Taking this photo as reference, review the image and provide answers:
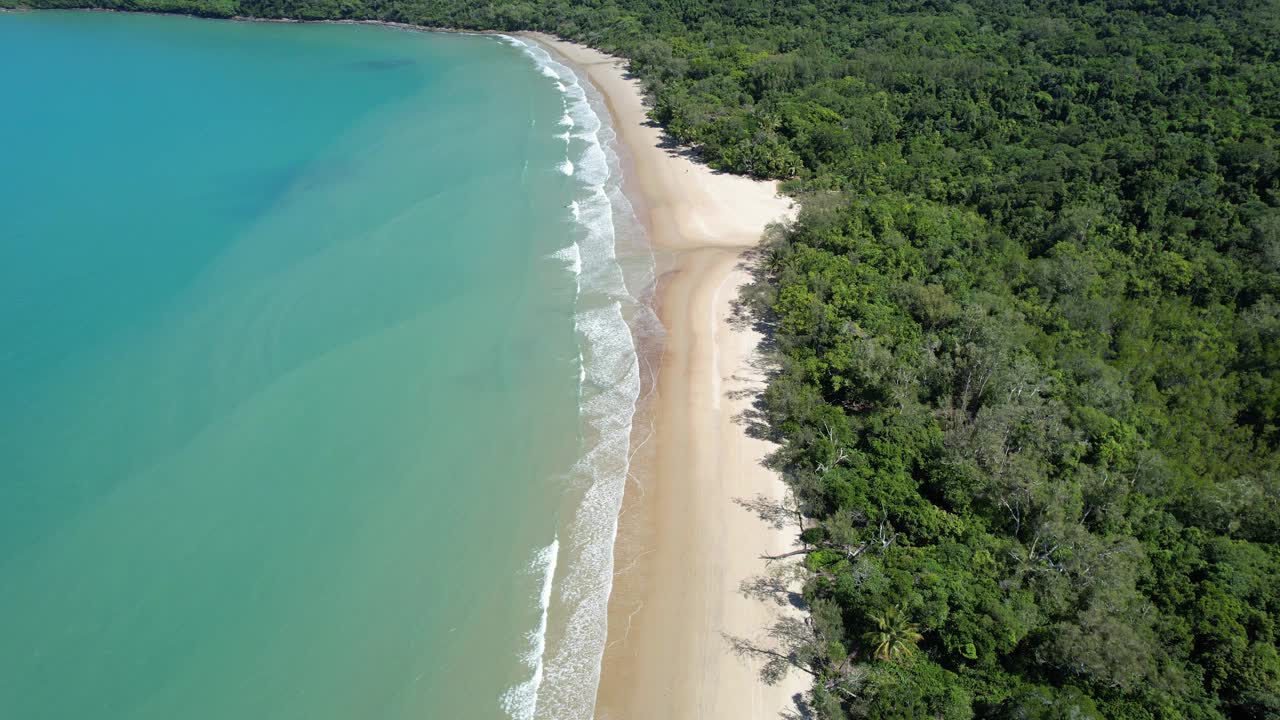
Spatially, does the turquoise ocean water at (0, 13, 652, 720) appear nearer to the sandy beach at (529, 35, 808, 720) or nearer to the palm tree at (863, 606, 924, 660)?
the sandy beach at (529, 35, 808, 720)

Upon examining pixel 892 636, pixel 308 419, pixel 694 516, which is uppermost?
pixel 892 636

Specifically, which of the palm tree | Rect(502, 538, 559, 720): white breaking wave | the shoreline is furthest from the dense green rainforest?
Rect(502, 538, 559, 720): white breaking wave

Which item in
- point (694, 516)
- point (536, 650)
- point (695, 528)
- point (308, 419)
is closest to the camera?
point (536, 650)

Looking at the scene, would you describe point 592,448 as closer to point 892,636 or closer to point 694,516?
point 694,516

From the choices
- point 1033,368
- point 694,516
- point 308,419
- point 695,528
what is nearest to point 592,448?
point 694,516

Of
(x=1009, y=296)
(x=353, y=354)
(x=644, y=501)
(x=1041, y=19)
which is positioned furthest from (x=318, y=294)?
(x=1041, y=19)

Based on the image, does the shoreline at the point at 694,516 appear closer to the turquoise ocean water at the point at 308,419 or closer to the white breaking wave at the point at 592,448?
the white breaking wave at the point at 592,448

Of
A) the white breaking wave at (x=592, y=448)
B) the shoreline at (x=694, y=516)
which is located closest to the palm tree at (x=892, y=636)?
the shoreline at (x=694, y=516)
